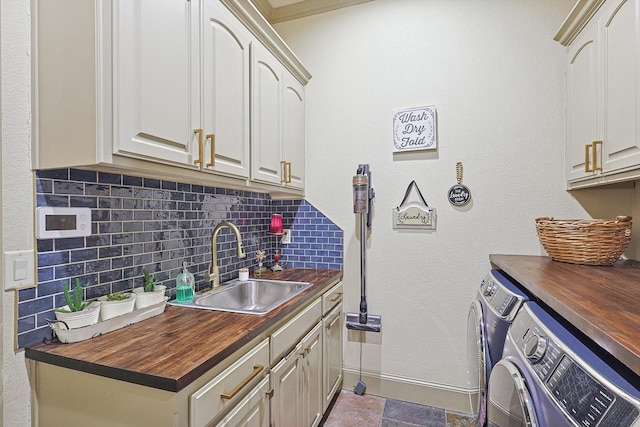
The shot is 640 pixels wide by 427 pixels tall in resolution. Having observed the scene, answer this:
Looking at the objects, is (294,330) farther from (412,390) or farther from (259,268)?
(412,390)

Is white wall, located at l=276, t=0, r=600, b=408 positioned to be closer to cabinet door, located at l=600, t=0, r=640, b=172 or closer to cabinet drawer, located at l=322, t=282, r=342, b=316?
cabinet drawer, located at l=322, t=282, r=342, b=316

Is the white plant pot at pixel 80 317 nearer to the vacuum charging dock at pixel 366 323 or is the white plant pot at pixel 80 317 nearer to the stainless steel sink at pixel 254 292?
the stainless steel sink at pixel 254 292

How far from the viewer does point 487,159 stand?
2.04 meters

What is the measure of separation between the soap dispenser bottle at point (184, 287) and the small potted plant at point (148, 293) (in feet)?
Result: 0.40

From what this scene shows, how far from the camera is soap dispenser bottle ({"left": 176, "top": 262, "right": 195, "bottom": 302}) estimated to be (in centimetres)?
147

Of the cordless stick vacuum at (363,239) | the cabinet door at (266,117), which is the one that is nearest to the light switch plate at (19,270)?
the cabinet door at (266,117)

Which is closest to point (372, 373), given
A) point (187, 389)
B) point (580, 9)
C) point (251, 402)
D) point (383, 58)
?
point (251, 402)

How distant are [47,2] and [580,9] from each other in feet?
7.49

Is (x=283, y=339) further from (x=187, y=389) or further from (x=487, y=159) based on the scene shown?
(x=487, y=159)

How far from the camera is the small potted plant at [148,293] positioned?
1.25m

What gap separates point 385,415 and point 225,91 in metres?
2.07

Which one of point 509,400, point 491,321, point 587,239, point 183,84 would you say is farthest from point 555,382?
point 183,84

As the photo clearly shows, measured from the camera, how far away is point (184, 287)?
1.48 metres

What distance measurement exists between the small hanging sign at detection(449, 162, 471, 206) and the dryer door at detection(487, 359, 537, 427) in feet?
3.74
